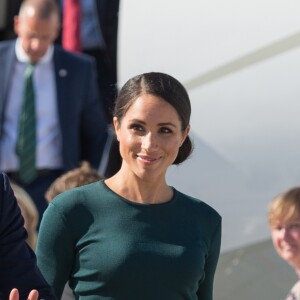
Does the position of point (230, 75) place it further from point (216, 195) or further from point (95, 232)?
point (95, 232)

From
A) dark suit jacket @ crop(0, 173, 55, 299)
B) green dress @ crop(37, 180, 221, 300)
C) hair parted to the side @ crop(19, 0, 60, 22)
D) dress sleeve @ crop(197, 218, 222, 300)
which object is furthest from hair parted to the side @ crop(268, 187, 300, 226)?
hair parted to the side @ crop(19, 0, 60, 22)

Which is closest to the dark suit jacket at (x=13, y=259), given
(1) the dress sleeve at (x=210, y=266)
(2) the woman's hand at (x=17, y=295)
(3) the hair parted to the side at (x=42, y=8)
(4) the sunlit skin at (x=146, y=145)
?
(2) the woman's hand at (x=17, y=295)

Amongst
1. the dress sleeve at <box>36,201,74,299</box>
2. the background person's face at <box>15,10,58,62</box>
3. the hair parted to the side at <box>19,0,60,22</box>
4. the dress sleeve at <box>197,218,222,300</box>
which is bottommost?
the background person's face at <box>15,10,58,62</box>

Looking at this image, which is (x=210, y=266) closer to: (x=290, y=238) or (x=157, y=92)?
(x=157, y=92)

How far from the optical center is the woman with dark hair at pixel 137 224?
2959mm

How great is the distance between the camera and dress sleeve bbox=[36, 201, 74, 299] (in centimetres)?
298

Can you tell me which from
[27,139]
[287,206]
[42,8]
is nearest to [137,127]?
[287,206]

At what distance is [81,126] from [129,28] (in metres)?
0.83

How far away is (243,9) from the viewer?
200 inches

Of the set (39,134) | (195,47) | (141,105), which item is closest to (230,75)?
(195,47)

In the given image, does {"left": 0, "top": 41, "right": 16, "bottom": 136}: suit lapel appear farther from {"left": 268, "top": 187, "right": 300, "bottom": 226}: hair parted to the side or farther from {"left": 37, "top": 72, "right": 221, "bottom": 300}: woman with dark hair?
{"left": 37, "top": 72, "right": 221, "bottom": 300}: woman with dark hair

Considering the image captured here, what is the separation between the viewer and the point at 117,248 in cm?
296

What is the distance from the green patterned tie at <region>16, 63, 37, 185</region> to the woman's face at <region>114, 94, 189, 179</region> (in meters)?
2.93

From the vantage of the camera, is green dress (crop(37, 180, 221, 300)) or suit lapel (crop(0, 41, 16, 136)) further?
suit lapel (crop(0, 41, 16, 136))
